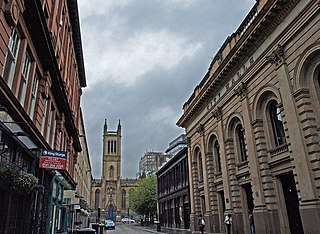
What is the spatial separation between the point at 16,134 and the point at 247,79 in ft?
55.6

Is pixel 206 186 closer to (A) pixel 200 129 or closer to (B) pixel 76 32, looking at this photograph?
(A) pixel 200 129

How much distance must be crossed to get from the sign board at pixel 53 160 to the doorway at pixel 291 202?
13743 millimetres

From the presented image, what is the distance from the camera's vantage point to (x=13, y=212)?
38.3ft

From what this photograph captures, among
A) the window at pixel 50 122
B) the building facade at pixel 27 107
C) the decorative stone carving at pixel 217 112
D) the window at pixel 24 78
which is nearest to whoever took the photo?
the building facade at pixel 27 107

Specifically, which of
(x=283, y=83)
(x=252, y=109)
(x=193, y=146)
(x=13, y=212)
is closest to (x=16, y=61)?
(x=13, y=212)

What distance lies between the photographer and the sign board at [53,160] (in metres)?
12.7

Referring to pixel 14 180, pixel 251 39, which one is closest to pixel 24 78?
pixel 14 180

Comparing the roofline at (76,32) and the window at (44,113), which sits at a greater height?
the roofline at (76,32)

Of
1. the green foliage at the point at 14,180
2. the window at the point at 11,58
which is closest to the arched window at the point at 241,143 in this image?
the green foliage at the point at 14,180

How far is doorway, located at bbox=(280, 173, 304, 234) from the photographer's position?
17953 millimetres

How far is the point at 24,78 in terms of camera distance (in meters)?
12.4

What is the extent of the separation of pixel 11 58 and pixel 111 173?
112126 millimetres

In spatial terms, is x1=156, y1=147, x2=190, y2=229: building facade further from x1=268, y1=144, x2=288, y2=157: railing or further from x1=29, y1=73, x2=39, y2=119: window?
x1=29, y1=73, x2=39, y2=119: window

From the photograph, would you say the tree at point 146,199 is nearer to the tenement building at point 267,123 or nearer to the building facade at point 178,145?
the building facade at point 178,145
